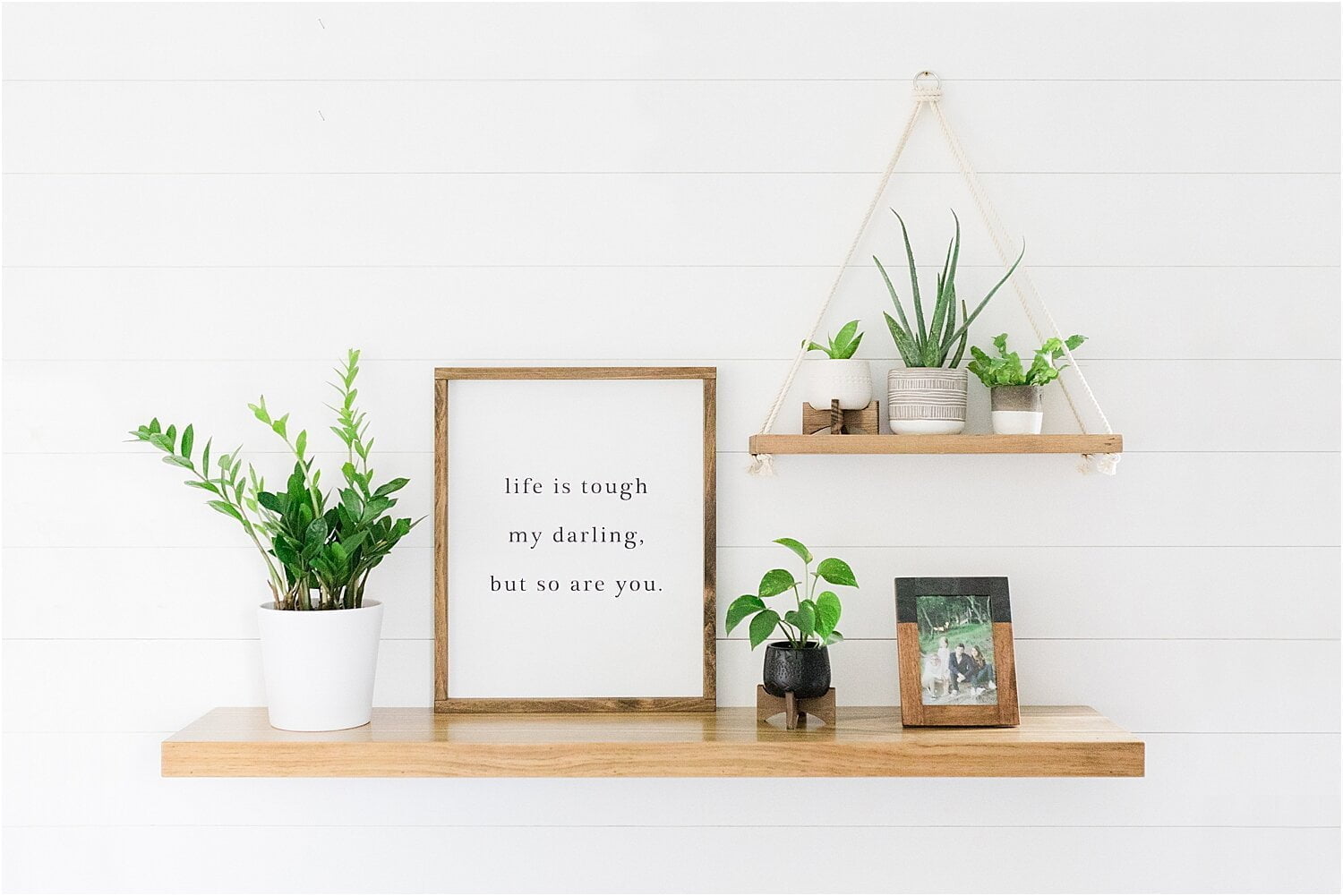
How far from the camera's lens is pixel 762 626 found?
3.86ft

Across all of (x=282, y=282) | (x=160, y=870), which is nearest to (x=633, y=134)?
(x=282, y=282)

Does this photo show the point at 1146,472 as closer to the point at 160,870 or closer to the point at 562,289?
the point at 562,289

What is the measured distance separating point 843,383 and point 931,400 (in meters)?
0.10

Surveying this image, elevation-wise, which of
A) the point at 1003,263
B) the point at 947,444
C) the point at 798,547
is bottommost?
the point at 798,547

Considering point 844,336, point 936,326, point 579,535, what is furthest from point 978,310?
point 579,535

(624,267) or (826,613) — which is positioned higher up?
(624,267)

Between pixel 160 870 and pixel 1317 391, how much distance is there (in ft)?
5.05

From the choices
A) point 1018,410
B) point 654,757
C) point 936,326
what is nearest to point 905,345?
point 936,326

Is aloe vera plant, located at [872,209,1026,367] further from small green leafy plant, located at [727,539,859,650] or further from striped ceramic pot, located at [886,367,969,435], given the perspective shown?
small green leafy plant, located at [727,539,859,650]

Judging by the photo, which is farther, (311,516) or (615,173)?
(615,173)

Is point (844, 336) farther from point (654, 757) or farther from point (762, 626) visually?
point (654, 757)

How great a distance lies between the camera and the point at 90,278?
1.29 metres

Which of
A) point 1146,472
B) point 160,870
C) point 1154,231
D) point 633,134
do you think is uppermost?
point 633,134

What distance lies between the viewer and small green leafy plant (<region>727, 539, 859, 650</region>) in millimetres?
1179
